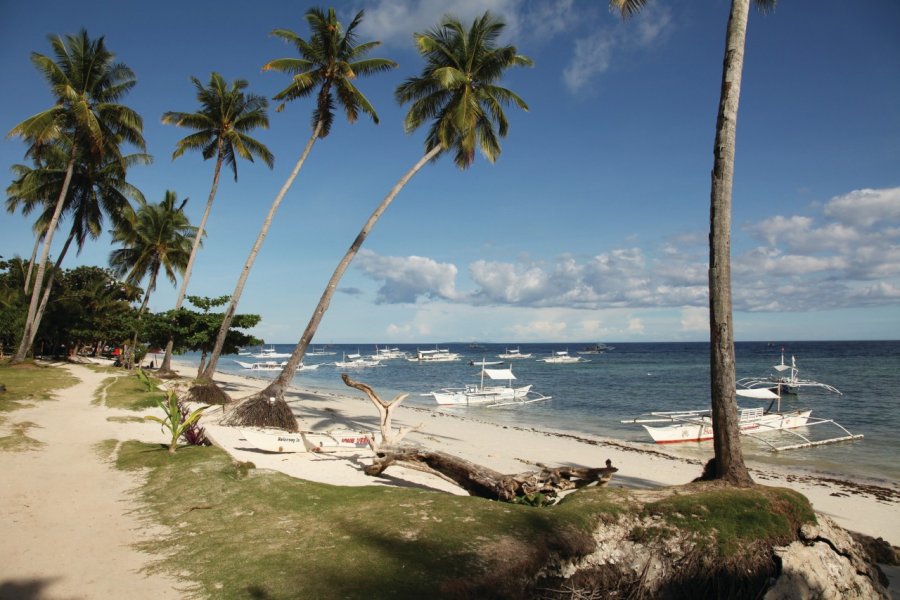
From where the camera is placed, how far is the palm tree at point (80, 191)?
24656 mm

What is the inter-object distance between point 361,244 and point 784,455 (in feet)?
54.6

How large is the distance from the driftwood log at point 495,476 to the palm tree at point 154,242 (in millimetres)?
29443

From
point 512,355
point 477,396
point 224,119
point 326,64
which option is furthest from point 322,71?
point 512,355

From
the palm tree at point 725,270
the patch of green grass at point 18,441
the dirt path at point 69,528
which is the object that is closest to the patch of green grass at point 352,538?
the dirt path at point 69,528

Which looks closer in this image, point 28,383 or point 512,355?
point 28,383

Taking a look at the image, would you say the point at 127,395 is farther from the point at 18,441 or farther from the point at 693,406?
the point at 693,406

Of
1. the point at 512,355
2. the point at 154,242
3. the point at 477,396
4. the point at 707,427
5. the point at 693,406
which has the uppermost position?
the point at 154,242

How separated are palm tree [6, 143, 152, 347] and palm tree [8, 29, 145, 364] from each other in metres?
1.40

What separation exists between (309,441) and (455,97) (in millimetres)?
12647

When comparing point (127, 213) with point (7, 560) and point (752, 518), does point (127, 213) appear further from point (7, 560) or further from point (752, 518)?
point (752, 518)

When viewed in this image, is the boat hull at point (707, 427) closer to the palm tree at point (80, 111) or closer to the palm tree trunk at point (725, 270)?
the palm tree trunk at point (725, 270)

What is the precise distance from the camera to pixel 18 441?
996 cm

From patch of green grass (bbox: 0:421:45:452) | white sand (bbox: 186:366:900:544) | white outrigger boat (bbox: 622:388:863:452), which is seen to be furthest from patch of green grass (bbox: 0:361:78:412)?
white outrigger boat (bbox: 622:388:863:452)

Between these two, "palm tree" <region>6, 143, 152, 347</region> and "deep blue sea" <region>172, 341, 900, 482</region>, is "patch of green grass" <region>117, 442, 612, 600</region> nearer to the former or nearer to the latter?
"deep blue sea" <region>172, 341, 900, 482</region>
